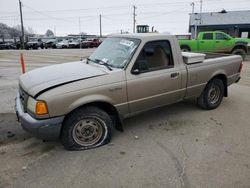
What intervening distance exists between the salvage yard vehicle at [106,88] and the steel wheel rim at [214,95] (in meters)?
0.56

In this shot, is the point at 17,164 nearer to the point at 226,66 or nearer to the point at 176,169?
the point at 176,169

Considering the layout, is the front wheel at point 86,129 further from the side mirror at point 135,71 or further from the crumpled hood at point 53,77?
the side mirror at point 135,71

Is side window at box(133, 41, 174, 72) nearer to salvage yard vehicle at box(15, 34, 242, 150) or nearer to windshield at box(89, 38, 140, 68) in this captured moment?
salvage yard vehicle at box(15, 34, 242, 150)

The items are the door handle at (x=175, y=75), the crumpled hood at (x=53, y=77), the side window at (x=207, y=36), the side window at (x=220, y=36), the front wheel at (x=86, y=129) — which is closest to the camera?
the crumpled hood at (x=53, y=77)

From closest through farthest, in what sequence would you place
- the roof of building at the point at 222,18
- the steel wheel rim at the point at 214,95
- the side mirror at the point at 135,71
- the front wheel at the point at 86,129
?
1. the front wheel at the point at 86,129
2. the side mirror at the point at 135,71
3. the steel wheel rim at the point at 214,95
4. the roof of building at the point at 222,18

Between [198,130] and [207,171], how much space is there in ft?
4.28

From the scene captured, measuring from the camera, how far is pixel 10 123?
4480 mm

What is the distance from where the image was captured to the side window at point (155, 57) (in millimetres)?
3746

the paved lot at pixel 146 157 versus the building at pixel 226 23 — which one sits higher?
the building at pixel 226 23

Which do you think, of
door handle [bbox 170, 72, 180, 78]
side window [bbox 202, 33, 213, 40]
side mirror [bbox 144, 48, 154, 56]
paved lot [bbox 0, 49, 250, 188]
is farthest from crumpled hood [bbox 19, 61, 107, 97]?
side window [bbox 202, 33, 213, 40]

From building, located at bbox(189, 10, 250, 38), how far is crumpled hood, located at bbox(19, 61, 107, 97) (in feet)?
94.8

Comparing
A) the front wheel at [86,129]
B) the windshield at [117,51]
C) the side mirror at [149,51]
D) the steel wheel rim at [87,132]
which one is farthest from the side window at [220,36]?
the steel wheel rim at [87,132]

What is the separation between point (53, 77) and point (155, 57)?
186 cm

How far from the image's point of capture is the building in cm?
3020
